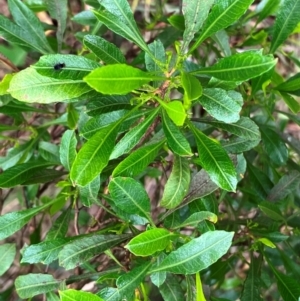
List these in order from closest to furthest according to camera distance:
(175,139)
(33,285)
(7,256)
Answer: (175,139)
(33,285)
(7,256)

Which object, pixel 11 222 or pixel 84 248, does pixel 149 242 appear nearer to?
pixel 84 248

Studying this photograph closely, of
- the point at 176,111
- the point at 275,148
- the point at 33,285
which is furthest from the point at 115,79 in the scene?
the point at 275,148

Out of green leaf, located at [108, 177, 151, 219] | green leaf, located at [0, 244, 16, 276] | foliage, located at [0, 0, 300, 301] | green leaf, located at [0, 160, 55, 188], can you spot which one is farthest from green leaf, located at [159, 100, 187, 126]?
green leaf, located at [0, 244, 16, 276]

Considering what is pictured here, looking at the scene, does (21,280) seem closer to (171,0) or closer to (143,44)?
(143,44)

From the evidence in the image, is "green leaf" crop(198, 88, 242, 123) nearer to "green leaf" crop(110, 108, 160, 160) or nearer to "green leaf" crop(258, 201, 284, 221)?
"green leaf" crop(110, 108, 160, 160)

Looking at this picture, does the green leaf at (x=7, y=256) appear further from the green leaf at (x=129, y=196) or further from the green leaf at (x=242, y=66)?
the green leaf at (x=242, y=66)

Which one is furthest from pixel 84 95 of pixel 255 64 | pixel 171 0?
pixel 171 0

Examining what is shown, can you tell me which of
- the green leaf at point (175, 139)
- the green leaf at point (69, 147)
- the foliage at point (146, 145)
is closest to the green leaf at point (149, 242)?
the foliage at point (146, 145)
